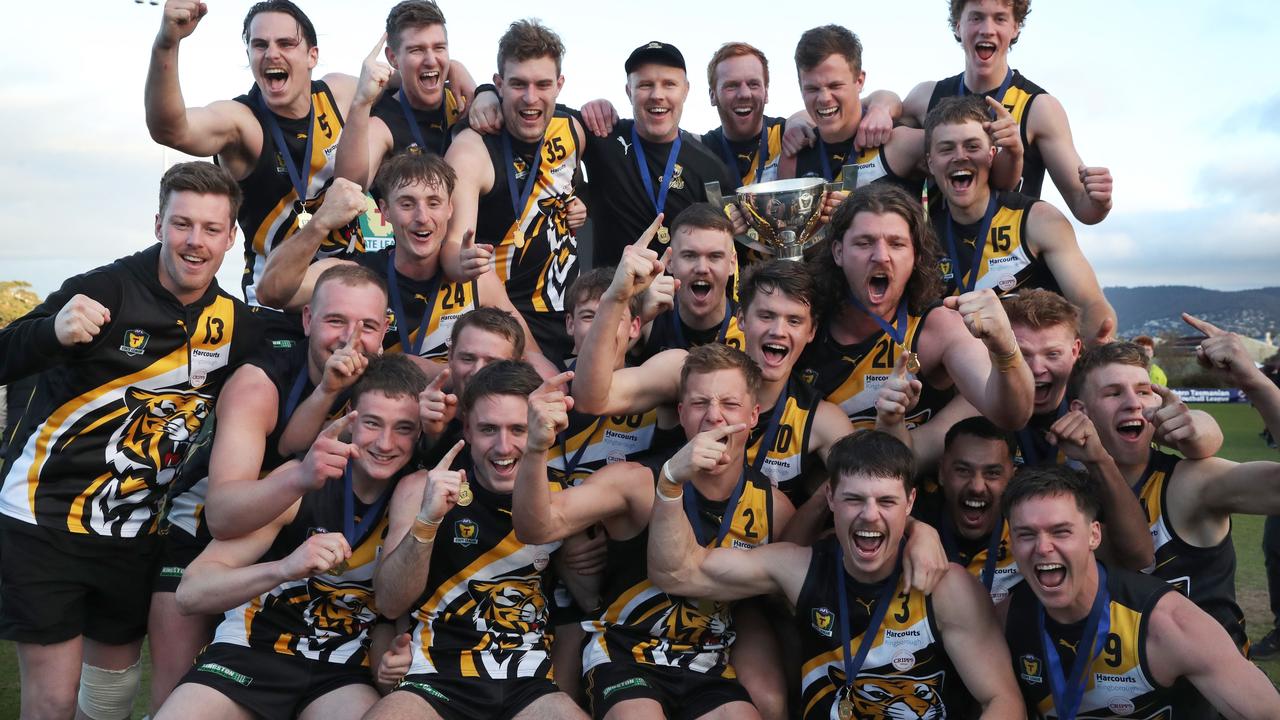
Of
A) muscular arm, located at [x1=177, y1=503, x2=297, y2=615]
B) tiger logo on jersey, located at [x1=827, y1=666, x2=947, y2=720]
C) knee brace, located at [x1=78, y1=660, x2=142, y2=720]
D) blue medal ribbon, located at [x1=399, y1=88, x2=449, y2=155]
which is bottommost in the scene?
knee brace, located at [x1=78, y1=660, x2=142, y2=720]

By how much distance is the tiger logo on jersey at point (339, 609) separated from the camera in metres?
4.79

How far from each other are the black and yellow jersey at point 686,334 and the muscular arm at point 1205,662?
2401mm

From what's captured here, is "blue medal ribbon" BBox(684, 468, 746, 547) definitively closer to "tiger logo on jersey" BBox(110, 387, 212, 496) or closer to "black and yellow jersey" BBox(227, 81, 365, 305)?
"tiger logo on jersey" BBox(110, 387, 212, 496)

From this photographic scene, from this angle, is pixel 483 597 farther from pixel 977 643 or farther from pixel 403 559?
pixel 977 643

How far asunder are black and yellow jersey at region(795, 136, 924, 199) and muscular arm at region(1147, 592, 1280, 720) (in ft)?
10.5

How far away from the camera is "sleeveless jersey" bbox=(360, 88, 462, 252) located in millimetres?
6756

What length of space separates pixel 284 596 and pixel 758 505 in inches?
88.6

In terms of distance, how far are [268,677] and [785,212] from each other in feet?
11.9

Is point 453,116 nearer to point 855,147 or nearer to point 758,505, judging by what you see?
point 855,147

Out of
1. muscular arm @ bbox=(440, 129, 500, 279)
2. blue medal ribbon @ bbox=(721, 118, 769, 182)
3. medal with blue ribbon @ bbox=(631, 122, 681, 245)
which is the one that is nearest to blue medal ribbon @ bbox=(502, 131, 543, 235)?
muscular arm @ bbox=(440, 129, 500, 279)

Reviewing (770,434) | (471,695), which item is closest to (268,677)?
(471,695)

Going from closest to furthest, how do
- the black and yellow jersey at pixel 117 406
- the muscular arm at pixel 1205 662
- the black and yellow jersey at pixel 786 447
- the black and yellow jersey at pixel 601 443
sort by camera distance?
the muscular arm at pixel 1205 662, the black and yellow jersey at pixel 117 406, the black and yellow jersey at pixel 786 447, the black and yellow jersey at pixel 601 443

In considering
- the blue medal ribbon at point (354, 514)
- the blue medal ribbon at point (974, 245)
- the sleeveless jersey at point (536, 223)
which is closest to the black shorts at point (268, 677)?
the blue medal ribbon at point (354, 514)

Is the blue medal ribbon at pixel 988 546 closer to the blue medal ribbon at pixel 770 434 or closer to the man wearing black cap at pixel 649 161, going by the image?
the blue medal ribbon at pixel 770 434
